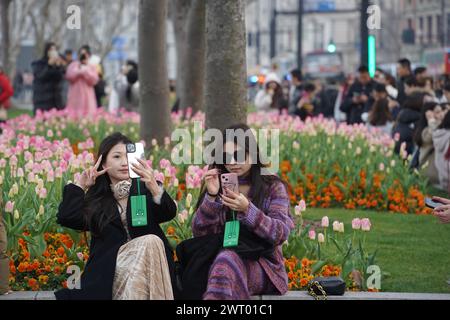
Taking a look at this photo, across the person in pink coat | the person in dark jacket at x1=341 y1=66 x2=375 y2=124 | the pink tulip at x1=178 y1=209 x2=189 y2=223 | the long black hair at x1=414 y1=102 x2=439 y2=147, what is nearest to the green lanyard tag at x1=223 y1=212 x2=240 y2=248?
the pink tulip at x1=178 y1=209 x2=189 y2=223

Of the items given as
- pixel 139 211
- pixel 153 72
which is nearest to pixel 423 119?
pixel 153 72

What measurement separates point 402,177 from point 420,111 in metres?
2.46

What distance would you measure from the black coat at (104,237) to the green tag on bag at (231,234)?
0.99 feet

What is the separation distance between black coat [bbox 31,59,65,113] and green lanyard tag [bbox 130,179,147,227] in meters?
13.7

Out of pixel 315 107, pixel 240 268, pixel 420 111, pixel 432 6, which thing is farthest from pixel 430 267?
pixel 432 6

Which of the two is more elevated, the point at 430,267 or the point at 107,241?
the point at 107,241

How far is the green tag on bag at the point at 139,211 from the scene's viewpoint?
20.7 feet

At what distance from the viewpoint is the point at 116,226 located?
6406 millimetres

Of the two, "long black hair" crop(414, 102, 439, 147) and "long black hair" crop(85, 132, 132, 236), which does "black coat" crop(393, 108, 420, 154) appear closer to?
"long black hair" crop(414, 102, 439, 147)

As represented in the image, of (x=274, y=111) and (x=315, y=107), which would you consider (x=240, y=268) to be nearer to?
(x=274, y=111)

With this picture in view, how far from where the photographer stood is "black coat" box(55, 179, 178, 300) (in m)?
6.12

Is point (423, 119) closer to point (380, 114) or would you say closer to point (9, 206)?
point (380, 114)

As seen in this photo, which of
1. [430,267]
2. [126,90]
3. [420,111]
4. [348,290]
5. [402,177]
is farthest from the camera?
[126,90]

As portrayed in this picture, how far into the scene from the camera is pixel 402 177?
11.6 m
